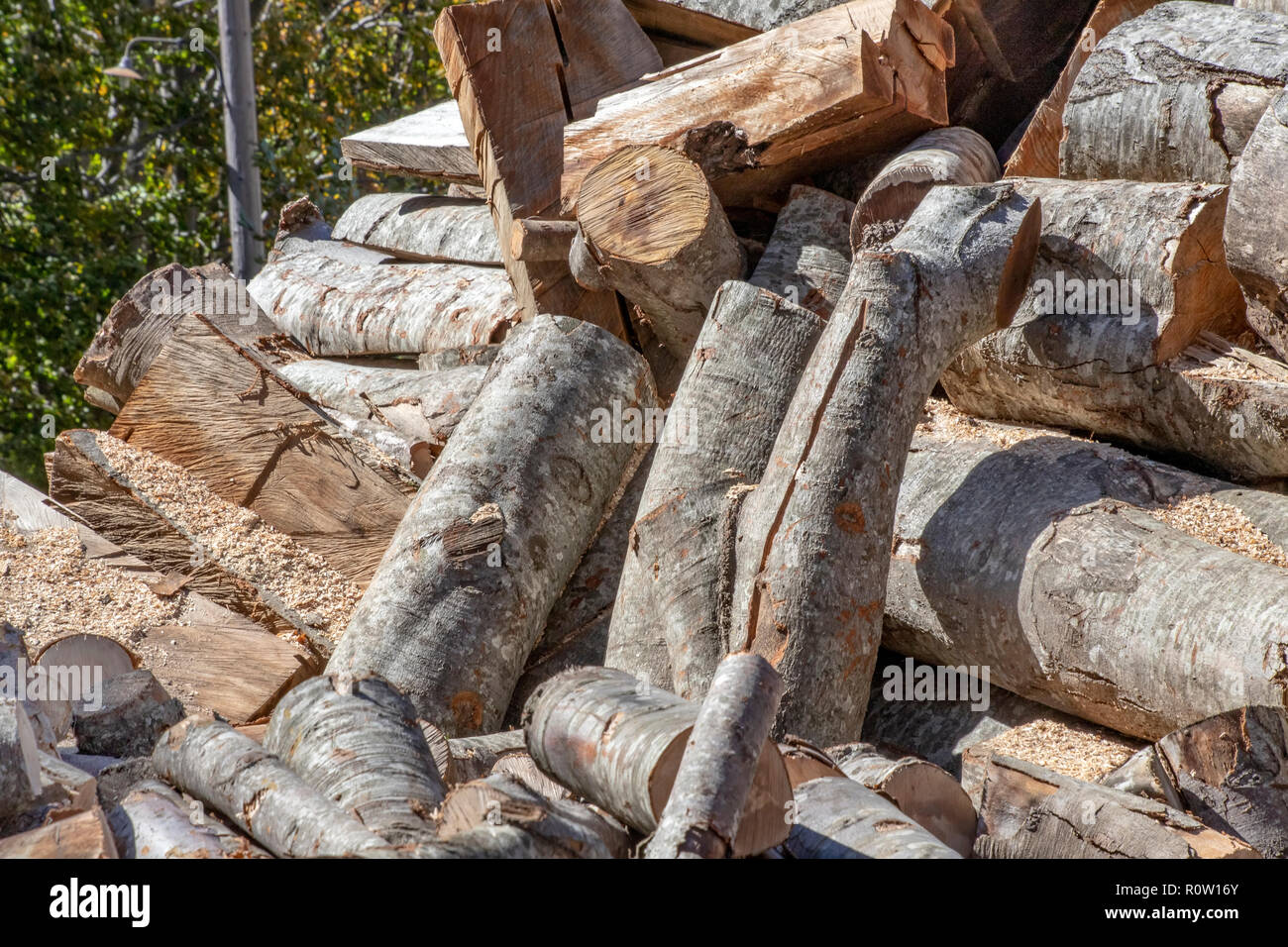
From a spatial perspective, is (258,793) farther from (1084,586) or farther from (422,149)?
(422,149)

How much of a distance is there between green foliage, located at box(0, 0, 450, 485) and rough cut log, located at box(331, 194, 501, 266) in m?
3.19

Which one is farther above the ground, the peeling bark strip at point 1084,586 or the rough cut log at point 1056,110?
the rough cut log at point 1056,110

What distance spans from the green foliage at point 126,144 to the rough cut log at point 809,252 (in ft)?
18.4

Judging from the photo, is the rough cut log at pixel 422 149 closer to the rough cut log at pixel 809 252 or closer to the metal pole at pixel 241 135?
the rough cut log at pixel 809 252

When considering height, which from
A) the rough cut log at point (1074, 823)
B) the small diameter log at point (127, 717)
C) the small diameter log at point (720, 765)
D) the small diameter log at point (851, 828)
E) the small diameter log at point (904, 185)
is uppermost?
the small diameter log at point (904, 185)

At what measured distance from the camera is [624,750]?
7.45 feet

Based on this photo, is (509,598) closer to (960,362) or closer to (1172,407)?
(960,362)

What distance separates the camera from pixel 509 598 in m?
3.47

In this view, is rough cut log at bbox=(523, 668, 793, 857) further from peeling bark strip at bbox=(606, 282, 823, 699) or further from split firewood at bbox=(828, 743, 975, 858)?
peeling bark strip at bbox=(606, 282, 823, 699)

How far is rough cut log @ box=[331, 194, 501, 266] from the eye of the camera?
210 inches

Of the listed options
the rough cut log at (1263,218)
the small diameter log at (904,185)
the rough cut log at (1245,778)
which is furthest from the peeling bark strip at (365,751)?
the rough cut log at (1263,218)

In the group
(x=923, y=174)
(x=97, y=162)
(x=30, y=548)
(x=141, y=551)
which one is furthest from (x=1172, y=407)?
(x=97, y=162)

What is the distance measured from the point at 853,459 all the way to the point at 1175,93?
193 centimetres

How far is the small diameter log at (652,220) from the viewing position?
3818mm
